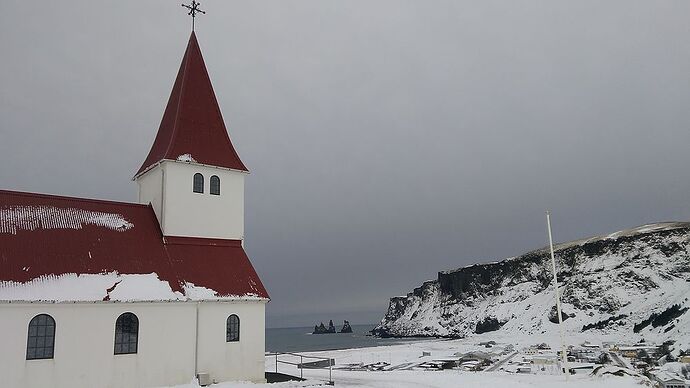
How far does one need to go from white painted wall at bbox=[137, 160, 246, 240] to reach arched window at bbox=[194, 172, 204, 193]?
0.51 feet

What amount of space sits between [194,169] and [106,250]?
5624mm

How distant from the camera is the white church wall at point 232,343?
22.0 m

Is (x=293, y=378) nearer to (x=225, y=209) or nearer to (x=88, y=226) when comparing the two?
(x=225, y=209)

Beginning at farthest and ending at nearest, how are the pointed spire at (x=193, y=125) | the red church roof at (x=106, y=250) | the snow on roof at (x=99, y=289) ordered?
the pointed spire at (x=193, y=125) → the red church roof at (x=106, y=250) → the snow on roof at (x=99, y=289)

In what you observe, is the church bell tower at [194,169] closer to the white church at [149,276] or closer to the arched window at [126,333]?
the white church at [149,276]

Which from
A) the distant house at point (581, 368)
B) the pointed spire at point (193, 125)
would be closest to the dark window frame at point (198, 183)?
the pointed spire at point (193, 125)

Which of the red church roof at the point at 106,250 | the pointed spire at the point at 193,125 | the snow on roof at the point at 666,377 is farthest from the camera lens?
the snow on roof at the point at 666,377

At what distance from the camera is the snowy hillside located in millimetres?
83250

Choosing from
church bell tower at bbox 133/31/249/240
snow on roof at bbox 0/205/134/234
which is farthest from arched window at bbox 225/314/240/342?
snow on roof at bbox 0/205/134/234

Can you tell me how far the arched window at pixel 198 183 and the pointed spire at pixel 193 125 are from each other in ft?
2.28

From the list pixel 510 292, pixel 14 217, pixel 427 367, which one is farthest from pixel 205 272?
pixel 510 292

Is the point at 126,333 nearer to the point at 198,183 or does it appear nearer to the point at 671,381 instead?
the point at 198,183

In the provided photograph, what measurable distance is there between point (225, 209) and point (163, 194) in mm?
3022

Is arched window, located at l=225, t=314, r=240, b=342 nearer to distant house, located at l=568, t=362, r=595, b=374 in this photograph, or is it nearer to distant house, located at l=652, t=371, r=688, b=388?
distant house, located at l=652, t=371, r=688, b=388
